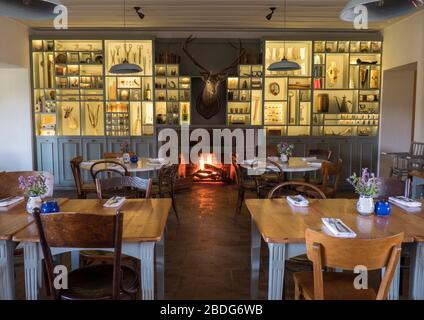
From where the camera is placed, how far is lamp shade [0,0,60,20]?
266 centimetres

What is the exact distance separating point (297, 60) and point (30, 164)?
5.90 meters

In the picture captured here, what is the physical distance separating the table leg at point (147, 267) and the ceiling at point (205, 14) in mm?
5250

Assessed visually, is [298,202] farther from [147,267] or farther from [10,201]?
[10,201]

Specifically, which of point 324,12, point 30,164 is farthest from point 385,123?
point 30,164

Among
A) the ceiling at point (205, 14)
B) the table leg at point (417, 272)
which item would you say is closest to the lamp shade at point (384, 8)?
the table leg at point (417, 272)

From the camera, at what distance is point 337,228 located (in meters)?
2.30

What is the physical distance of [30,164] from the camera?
8047 mm

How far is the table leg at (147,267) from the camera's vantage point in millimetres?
2180

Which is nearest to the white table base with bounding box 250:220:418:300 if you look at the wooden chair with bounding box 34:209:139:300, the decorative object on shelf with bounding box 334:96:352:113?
the wooden chair with bounding box 34:209:139:300

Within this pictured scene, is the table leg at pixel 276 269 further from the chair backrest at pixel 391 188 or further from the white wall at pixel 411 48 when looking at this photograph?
the white wall at pixel 411 48

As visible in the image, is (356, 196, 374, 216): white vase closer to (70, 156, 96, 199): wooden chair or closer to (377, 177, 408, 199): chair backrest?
(377, 177, 408, 199): chair backrest

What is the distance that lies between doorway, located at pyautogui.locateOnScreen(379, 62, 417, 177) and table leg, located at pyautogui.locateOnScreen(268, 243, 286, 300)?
22.3 feet

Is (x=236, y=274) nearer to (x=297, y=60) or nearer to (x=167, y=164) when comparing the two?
(x=167, y=164)

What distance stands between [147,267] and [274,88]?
6.72 metres
